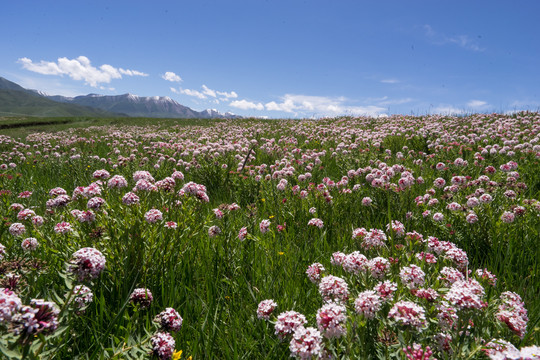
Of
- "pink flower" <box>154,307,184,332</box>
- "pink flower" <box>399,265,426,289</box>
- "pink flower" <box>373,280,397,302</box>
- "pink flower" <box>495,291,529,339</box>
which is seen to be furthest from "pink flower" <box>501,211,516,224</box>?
"pink flower" <box>154,307,184,332</box>

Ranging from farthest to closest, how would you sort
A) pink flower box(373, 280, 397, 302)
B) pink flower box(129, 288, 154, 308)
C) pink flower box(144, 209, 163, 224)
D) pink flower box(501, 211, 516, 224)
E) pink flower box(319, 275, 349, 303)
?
1. pink flower box(501, 211, 516, 224)
2. pink flower box(144, 209, 163, 224)
3. pink flower box(129, 288, 154, 308)
4. pink flower box(319, 275, 349, 303)
5. pink flower box(373, 280, 397, 302)

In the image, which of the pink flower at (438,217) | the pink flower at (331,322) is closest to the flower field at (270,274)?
the pink flower at (331,322)

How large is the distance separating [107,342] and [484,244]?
4.48m

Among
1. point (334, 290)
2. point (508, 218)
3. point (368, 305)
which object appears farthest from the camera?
point (508, 218)

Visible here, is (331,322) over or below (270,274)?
over

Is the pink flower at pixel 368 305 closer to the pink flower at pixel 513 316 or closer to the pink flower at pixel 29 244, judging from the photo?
the pink flower at pixel 513 316

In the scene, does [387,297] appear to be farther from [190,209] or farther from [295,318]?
[190,209]

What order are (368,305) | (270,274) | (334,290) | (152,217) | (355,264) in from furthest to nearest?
1. (270,274)
2. (152,217)
3. (355,264)
4. (334,290)
5. (368,305)

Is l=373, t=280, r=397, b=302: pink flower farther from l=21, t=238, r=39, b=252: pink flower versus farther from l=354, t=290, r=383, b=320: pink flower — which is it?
l=21, t=238, r=39, b=252: pink flower

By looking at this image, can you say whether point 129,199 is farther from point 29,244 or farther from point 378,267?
point 378,267

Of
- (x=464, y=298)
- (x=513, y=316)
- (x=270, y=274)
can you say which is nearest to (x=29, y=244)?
(x=270, y=274)

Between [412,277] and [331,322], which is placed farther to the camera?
[412,277]

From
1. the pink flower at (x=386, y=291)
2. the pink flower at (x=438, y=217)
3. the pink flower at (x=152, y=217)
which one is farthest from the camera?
the pink flower at (x=438, y=217)

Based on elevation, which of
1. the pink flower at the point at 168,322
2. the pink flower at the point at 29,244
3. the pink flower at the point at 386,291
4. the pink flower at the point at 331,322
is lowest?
the pink flower at the point at 29,244
